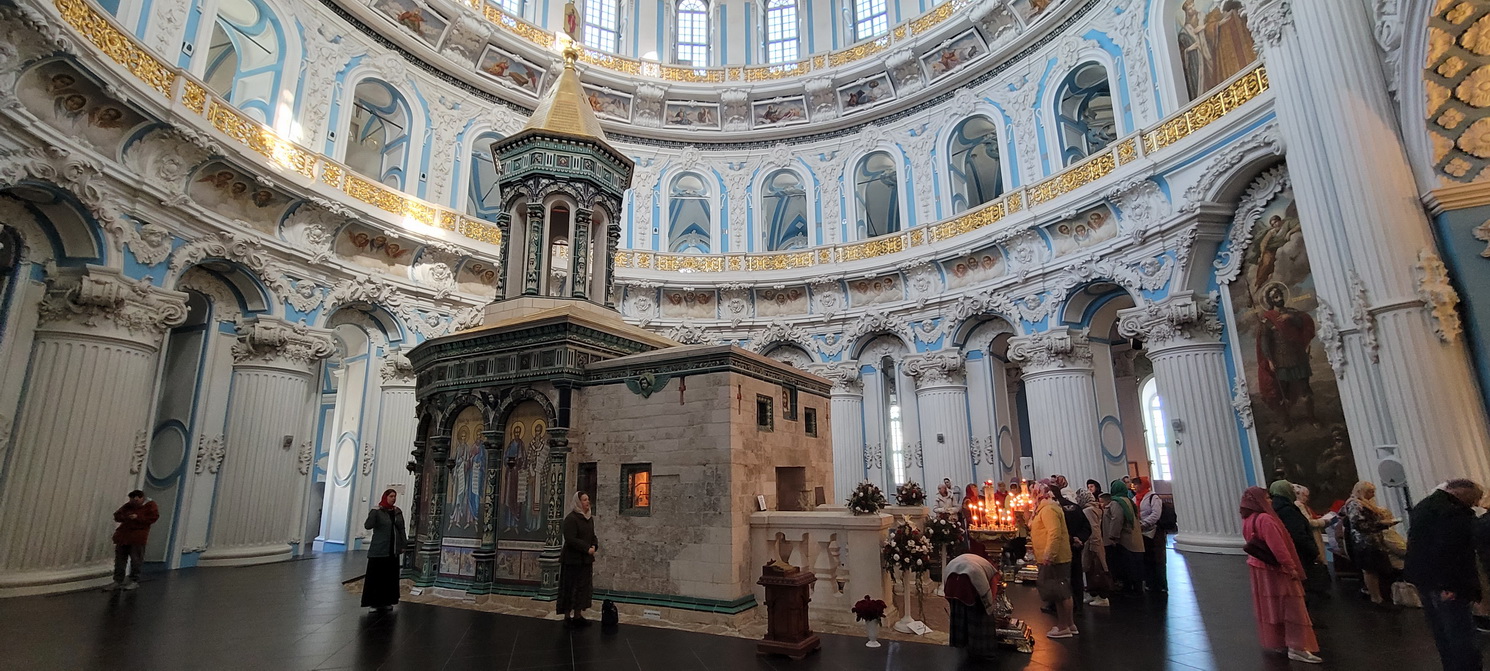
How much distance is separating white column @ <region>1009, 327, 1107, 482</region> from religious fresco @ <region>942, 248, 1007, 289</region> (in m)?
2.09

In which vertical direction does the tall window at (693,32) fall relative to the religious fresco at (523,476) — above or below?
above

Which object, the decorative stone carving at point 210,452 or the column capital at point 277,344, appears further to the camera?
the column capital at point 277,344

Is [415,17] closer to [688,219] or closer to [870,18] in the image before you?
[688,219]

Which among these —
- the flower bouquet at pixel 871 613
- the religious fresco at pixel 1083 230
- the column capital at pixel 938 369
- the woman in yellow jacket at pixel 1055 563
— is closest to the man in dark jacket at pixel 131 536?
the flower bouquet at pixel 871 613

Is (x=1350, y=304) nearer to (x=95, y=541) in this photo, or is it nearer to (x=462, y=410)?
(x=462, y=410)

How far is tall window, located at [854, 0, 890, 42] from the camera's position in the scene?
841 inches

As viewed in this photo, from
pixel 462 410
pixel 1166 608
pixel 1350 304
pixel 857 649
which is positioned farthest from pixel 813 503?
pixel 1350 304

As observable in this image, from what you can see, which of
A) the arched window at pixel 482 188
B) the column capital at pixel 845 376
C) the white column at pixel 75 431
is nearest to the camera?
the white column at pixel 75 431

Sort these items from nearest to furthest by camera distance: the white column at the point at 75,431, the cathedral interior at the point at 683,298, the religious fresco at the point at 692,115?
the cathedral interior at the point at 683,298 → the white column at the point at 75,431 → the religious fresco at the point at 692,115

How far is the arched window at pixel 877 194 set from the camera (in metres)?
21.0

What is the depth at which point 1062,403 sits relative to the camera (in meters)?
15.6

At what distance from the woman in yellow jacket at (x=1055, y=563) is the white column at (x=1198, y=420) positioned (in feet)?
25.4

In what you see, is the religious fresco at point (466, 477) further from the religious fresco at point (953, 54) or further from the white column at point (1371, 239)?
the religious fresco at point (953, 54)

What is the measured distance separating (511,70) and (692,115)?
595cm
